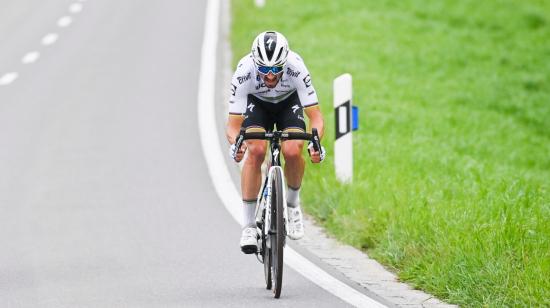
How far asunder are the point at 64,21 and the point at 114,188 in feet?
51.5

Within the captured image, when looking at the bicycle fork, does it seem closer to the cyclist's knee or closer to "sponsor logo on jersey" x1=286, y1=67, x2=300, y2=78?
the cyclist's knee

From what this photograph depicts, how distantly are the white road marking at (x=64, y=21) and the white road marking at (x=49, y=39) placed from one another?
1245mm

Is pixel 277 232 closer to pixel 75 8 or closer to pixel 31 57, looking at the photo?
pixel 31 57

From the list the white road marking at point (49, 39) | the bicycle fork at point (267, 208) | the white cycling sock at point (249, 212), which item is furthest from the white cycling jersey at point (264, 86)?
the white road marking at point (49, 39)

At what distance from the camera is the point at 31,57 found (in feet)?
70.6

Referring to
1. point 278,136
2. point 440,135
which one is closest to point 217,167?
point 440,135

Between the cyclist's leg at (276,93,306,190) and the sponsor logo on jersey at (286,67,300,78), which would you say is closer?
the sponsor logo on jersey at (286,67,300,78)

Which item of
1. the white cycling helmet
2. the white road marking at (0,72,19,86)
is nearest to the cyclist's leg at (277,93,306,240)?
the white cycling helmet

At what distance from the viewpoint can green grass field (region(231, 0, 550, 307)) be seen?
738 centimetres

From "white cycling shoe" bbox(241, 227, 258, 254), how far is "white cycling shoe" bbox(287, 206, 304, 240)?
25 cm

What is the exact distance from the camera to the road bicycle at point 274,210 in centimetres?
693

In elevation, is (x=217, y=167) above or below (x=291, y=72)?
below

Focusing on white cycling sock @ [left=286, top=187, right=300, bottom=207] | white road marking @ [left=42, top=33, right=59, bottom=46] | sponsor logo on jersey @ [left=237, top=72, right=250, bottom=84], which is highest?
white road marking @ [left=42, top=33, right=59, bottom=46]

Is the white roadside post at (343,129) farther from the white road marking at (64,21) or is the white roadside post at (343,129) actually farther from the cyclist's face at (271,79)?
the white road marking at (64,21)
